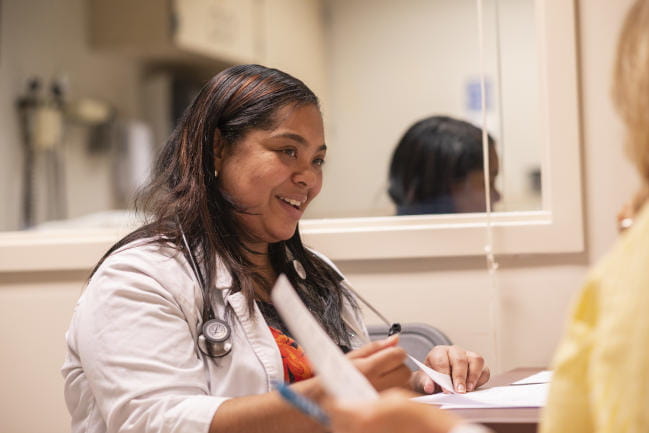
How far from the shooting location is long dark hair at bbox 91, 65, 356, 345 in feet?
4.45

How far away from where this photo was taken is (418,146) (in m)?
2.13

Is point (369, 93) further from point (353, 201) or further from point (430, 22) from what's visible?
point (353, 201)

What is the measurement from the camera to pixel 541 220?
6.23 ft

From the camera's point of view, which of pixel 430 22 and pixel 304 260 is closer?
pixel 304 260

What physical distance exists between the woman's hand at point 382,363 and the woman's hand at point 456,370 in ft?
1.30

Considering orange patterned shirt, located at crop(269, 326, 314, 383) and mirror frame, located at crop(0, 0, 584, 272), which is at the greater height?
mirror frame, located at crop(0, 0, 584, 272)

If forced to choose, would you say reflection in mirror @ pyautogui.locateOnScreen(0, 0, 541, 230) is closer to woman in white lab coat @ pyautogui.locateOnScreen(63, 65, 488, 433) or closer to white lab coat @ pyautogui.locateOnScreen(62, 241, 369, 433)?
woman in white lab coat @ pyautogui.locateOnScreen(63, 65, 488, 433)

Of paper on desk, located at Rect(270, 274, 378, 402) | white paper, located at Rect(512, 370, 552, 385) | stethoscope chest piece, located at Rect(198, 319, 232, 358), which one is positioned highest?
paper on desk, located at Rect(270, 274, 378, 402)

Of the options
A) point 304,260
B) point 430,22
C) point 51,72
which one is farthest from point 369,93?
point 304,260

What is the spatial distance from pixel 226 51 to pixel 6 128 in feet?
3.73

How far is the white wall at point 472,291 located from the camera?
186cm

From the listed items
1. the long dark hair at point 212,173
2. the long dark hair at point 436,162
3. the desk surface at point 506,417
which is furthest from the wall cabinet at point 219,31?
the desk surface at point 506,417

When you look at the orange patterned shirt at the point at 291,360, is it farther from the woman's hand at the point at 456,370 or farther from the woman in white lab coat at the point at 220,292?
the woman's hand at the point at 456,370

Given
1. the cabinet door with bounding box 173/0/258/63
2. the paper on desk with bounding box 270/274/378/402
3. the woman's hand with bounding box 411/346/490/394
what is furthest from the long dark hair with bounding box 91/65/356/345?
the cabinet door with bounding box 173/0/258/63
